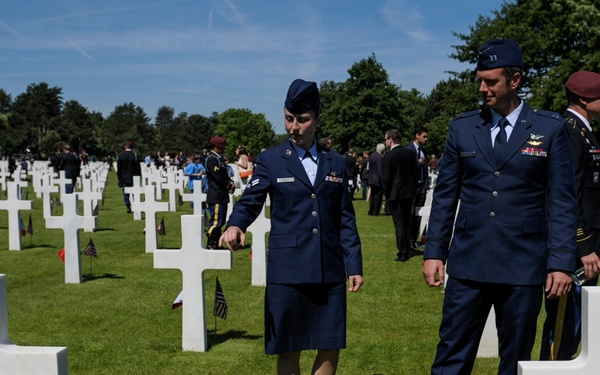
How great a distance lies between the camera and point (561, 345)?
4773mm

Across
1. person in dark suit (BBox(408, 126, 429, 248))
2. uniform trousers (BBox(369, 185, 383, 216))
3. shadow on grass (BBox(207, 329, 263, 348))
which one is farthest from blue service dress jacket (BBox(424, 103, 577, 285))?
uniform trousers (BBox(369, 185, 383, 216))

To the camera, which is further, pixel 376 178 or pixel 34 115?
pixel 34 115

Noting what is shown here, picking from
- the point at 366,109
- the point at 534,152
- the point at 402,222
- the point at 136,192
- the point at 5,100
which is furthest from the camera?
the point at 5,100

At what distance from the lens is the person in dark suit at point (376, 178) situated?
66.9 ft

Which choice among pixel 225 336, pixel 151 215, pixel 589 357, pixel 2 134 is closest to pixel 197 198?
pixel 151 215

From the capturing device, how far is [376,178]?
21031 millimetres

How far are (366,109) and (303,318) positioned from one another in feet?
229

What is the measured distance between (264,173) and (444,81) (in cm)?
9988

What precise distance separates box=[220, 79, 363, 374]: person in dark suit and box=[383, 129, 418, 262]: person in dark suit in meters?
7.95

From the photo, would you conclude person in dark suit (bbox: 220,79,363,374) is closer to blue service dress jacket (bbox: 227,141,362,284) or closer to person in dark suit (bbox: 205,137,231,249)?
blue service dress jacket (bbox: 227,141,362,284)

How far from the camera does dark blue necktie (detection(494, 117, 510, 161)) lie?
3668 millimetres

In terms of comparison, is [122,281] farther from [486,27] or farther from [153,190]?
[486,27]

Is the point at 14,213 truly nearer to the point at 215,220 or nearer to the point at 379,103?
the point at 215,220

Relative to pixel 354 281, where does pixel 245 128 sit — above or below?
above
